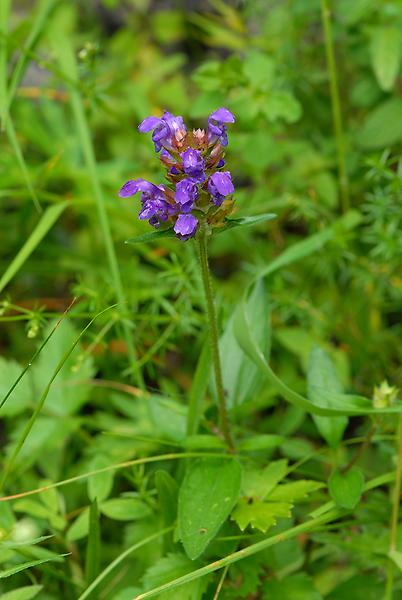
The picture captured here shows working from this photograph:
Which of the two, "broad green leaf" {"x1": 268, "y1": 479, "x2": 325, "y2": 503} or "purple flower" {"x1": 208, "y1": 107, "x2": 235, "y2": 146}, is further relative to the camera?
"broad green leaf" {"x1": 268, "y1": 479, "x2": 325, "y2": 503}

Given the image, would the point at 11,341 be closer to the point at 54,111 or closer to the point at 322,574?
the point at 54,111

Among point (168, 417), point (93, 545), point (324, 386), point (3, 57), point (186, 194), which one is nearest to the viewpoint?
point (186, 194)

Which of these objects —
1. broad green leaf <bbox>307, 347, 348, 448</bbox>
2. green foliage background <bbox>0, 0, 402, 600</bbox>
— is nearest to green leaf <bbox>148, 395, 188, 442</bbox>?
green foliage background <bbox>0, 0, 402, 600</bbox>

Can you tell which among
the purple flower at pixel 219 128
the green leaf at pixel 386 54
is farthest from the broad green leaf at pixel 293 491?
the green leaf at pixel 386 54

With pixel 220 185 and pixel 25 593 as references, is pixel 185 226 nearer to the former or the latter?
pixel 220 185

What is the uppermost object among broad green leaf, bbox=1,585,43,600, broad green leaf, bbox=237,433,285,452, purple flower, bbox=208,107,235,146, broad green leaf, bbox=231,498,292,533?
purple flower, bbox=208,107,235,146

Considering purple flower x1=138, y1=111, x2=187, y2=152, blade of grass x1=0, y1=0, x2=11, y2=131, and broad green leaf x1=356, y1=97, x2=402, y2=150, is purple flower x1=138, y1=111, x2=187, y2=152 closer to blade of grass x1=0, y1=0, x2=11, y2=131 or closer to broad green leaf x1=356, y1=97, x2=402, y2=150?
blade of grass x1=0, y1=0, x2=11, y2=131

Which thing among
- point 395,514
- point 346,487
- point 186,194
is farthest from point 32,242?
point 395,514
